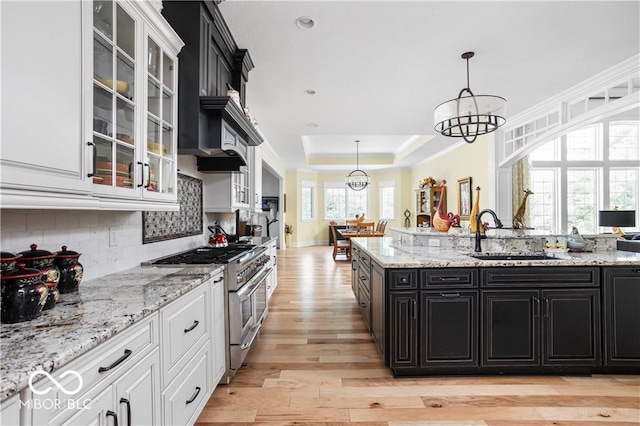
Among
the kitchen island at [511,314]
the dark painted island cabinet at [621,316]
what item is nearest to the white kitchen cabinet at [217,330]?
the kitchen island at [511,314]

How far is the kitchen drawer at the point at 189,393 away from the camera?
1455mm

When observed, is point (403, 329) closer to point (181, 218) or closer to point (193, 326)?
point (193, 326)

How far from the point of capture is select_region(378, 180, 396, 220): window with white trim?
11.3 m

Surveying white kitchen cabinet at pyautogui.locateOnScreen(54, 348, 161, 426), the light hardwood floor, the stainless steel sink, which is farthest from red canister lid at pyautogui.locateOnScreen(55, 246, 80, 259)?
the stainless steel sink

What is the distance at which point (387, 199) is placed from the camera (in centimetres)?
1145

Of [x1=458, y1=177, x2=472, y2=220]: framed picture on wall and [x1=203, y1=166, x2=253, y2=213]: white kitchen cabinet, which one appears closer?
[x1=203, y1=166, x2=253, y2=213]: white kitchen cabinet

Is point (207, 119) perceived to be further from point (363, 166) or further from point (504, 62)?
point (363, 166)

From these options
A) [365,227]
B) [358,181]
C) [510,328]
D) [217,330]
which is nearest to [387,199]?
[358,181]

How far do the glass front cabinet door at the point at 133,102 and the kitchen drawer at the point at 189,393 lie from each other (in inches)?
38.4

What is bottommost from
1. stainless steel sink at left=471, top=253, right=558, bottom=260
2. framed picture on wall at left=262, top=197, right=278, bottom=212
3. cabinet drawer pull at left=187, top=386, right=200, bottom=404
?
cabinet drawer pull at left=187, top=386, right=200, bottom=404

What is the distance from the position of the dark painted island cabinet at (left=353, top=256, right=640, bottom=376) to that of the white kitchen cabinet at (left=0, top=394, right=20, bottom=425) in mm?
2038

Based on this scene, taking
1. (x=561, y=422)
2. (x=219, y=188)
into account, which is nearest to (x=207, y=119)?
(x=219, y=188)

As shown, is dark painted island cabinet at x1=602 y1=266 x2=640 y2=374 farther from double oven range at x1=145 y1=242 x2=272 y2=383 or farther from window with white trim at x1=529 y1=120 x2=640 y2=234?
window with white trim at x1=529 y1=120 x2=640 y2=234

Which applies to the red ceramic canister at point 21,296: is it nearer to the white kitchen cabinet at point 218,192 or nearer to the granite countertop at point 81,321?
the granite countertop at point 81,321
